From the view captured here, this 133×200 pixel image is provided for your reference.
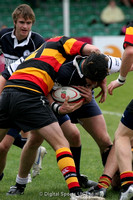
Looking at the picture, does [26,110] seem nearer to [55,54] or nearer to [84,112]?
[55,54]

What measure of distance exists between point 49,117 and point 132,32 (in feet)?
3.90

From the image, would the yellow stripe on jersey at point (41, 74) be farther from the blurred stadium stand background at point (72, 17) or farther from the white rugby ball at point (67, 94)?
the blurred stadium stand background at point (72, 17)

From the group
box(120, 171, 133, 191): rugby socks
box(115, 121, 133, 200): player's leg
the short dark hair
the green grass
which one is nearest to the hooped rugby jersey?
the short dark hair

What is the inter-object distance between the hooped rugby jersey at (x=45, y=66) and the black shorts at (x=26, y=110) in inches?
3.5

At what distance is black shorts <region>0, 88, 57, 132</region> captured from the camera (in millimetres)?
4184

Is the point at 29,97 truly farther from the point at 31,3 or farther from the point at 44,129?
the point at 31,3

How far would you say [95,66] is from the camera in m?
4.18

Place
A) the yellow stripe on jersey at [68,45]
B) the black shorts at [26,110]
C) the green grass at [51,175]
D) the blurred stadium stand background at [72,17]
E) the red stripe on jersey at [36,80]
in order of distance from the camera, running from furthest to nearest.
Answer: the blurred stadium stand background at [72,17] < the green grass at [51,175] < the yellow stripe on jersey at [68,45] < the red stripe on jersey at [36,80] < the black shorts at [26,110]

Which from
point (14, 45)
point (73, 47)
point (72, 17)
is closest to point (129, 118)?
point (73, 47)

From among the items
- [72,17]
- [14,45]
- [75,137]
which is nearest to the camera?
[75,137]

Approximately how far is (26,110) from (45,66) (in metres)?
0.49

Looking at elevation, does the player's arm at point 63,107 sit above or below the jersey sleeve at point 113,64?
below

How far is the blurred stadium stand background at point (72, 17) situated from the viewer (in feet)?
72.0

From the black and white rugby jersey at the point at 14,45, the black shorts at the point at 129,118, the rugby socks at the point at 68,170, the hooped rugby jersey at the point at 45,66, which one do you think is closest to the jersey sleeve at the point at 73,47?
the hooped rugby jersey at the point at 45,66
